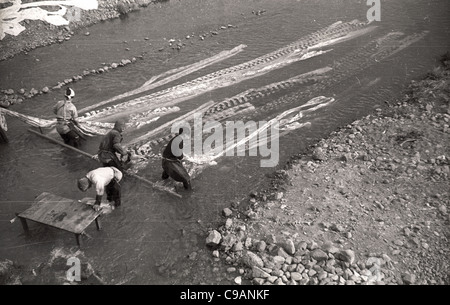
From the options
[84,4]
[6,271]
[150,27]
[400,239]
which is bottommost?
[400,239]

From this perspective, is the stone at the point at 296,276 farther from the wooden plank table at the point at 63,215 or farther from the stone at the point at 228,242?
the wooden plank table at the point at 63,215

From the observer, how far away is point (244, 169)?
8.93m

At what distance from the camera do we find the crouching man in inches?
277

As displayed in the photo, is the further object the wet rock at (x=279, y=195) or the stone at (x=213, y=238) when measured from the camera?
the wet rock at (x=279, y=195)

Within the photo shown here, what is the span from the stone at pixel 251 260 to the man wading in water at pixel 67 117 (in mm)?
5487

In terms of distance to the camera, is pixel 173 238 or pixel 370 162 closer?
pixel 173 238

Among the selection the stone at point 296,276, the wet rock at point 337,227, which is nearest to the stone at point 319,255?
the stone at point 296,276

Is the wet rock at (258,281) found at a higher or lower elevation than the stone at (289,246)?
lower

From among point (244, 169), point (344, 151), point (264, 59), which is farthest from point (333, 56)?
point (244, 169)

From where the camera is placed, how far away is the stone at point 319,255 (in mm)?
6418

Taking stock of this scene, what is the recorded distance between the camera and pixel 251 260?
21.6 feet

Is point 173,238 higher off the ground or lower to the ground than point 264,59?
lower
